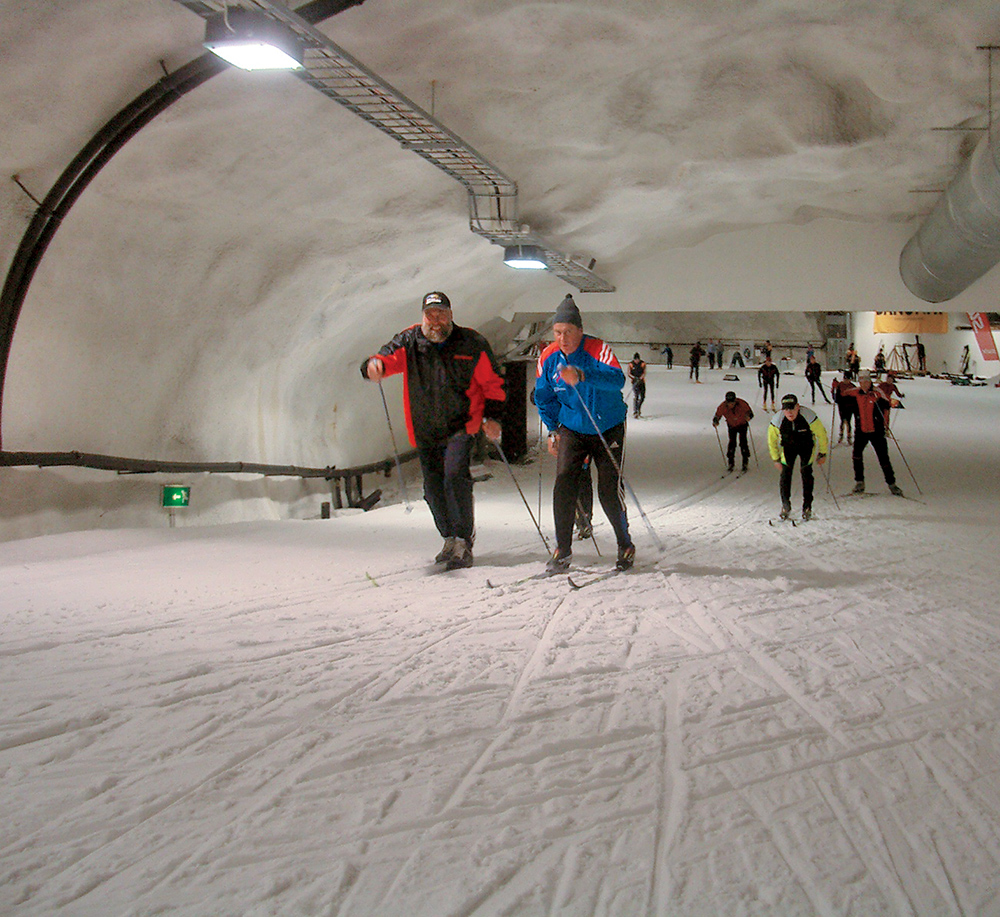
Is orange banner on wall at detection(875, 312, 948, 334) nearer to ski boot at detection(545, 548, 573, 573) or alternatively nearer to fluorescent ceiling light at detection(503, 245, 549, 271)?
fluorescent ceiling light at detection(503, 245, 549, 271)

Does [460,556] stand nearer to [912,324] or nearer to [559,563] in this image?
[559,563]

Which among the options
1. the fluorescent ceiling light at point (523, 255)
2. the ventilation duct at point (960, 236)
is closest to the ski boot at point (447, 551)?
the ventilation duct at point (960, 236)

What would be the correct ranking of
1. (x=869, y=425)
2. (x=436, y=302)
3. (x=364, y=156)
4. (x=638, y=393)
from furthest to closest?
(x=638, y=393)
(x=869, y=425)
(x=364, y=156)
(x=436, y=302)

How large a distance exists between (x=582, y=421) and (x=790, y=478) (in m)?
4.55

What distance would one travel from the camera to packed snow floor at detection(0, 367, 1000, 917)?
226 cm

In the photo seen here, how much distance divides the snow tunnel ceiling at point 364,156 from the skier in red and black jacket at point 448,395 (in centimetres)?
208

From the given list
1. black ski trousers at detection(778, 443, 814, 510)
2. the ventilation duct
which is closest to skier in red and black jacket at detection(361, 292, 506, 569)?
the ventilation duct

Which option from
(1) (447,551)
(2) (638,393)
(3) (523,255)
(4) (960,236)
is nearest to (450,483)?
(1) (447,551)

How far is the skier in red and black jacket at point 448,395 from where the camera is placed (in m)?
6.24

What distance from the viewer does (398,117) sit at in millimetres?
6715

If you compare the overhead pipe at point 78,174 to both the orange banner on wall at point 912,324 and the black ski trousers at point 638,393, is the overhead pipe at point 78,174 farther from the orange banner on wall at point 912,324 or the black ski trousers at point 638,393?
the orange banner on wall at point 912,324

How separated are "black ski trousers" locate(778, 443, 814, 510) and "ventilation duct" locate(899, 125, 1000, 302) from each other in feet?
8.75

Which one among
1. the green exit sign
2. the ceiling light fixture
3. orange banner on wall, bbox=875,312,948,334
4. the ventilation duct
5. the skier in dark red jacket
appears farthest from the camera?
orange banner on wall, bbox=875,312,948,334

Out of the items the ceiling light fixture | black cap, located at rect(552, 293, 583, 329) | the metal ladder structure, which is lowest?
black cap, located at rect(552, 293, 583, 329)
